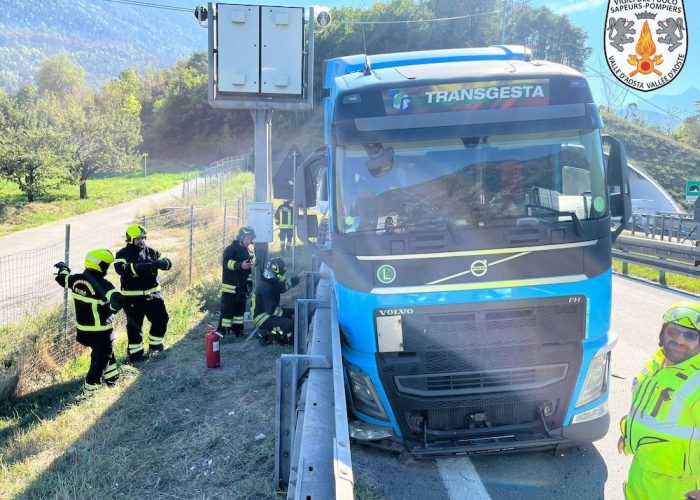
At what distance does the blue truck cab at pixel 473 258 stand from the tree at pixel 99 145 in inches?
1171

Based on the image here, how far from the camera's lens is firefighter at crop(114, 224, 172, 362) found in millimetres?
6973

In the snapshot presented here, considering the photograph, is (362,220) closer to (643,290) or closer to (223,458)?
(223,458)

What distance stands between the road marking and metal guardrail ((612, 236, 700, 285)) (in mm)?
8458

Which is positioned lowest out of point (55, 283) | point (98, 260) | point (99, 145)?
point (55, 283)

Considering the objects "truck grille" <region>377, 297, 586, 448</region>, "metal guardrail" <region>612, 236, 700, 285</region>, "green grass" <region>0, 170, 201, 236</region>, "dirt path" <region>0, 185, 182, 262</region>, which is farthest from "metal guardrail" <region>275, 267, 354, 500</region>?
"green grass" <region>0, 170, 201, 236</region>

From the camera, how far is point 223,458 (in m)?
4.37

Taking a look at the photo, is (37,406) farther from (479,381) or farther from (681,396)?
(681,396)

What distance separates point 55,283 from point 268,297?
6306 millimetres

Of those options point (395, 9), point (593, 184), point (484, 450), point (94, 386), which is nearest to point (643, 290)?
point (593, 184)

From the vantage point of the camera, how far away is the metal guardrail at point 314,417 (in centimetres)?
225

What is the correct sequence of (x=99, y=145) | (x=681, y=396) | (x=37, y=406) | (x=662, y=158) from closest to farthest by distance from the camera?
(x=681, y=396), (x=37, y=406), (x=99, y=145), (x=662, y=158)

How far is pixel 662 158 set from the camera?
1523 inches

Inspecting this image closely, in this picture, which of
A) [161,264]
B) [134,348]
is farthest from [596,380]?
[134,348]

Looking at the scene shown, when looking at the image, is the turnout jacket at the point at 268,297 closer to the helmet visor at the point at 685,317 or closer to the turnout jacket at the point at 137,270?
the turnout jacket at the point at 137,270
